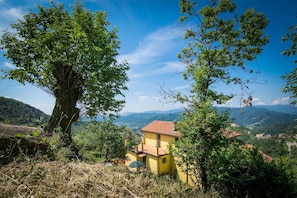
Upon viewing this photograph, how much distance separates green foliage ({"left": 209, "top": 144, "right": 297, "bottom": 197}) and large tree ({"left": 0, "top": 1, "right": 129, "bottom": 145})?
262 inches

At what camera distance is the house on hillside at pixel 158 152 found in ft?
79.0

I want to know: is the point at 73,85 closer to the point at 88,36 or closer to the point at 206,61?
the point at 88,36

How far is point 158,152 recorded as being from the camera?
24.6m

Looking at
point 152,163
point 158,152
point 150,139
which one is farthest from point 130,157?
point 158,152

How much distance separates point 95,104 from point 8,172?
6.50 m

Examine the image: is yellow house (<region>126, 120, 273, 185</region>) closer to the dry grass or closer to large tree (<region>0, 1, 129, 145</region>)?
large tree (<region>0, 1, 129, 145</region>)

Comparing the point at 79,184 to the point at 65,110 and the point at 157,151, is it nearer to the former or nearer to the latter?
the point at 65,110

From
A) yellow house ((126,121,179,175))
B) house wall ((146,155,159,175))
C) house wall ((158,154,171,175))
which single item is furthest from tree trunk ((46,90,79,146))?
house wall ((158,154,171,175))

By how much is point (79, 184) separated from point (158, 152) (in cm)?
2449

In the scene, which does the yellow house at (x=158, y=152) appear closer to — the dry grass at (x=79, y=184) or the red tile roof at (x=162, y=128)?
the red tile roof at (x=162, y=128)

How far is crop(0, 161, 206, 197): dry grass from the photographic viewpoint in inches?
53.5

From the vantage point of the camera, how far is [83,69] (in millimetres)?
7125

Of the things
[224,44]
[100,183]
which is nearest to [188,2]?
[224,44]

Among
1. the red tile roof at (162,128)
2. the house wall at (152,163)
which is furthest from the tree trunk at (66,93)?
the red tile roof at (162,128)
